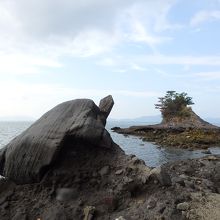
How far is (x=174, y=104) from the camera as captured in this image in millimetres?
91938

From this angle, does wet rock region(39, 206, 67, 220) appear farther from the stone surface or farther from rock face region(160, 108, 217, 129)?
rock face region(160, 108, 217, 129)

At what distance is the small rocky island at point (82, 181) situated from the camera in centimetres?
1033

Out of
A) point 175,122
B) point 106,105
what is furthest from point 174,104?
point 106,105

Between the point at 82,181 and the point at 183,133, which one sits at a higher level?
the point at 183,133

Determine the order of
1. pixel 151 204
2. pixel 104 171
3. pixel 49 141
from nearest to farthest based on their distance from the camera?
pixel 151 204 → pixel 49 141 → pixel 104 171

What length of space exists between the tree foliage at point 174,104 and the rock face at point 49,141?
7997 centimetres

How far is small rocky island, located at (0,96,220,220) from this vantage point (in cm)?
1033

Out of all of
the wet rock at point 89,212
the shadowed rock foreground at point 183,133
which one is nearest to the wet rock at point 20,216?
the wet rock at point 89,212

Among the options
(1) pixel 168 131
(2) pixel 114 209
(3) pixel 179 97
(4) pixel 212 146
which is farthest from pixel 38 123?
(3) pixel 179 97

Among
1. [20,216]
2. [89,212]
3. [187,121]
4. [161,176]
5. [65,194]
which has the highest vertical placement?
[187,121]

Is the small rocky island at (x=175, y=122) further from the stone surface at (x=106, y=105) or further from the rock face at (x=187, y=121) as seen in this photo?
the stone surface at (x=106, y=105)

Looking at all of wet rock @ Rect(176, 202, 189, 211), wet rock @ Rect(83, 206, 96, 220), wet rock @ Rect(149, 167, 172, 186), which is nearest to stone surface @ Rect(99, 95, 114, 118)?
wet rock @ Rect(149, 167, 172, 186)

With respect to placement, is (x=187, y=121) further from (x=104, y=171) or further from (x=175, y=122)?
(x=104, y=171)

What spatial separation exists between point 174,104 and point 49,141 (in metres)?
82.4
